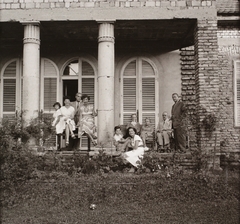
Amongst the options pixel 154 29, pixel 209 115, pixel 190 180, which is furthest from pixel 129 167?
pixel 154 29

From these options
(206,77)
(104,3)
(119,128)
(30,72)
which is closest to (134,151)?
(119,128)

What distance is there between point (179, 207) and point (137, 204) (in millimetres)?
754

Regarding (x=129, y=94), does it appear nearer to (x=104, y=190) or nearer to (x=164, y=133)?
(x=164, y=133)

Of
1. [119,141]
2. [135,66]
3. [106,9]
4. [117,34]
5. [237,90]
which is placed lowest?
[119,141]

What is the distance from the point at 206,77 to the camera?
→ 9.41m

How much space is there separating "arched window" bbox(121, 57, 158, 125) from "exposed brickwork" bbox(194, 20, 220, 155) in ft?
8.51

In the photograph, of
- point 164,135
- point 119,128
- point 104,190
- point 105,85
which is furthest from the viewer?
point 164,135

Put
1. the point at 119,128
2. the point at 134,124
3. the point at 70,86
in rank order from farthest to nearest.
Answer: the point at 70,86
the point at 134,124
the point at 119,128

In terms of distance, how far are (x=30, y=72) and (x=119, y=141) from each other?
9.01 feet

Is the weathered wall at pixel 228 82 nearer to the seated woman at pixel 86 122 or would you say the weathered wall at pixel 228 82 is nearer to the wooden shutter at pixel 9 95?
the seated woman at pixel 86 122

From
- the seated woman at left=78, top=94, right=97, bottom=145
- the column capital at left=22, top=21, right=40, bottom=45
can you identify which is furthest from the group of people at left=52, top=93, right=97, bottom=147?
the column capital at left=22, top=21, right=40, bottom=45

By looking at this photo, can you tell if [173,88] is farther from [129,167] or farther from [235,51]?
[129,167]

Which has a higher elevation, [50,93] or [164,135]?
[50,93]

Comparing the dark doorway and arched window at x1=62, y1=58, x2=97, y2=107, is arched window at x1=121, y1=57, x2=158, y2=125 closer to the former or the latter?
arched window at x1=62, y1=58, x2=97, y2=107
